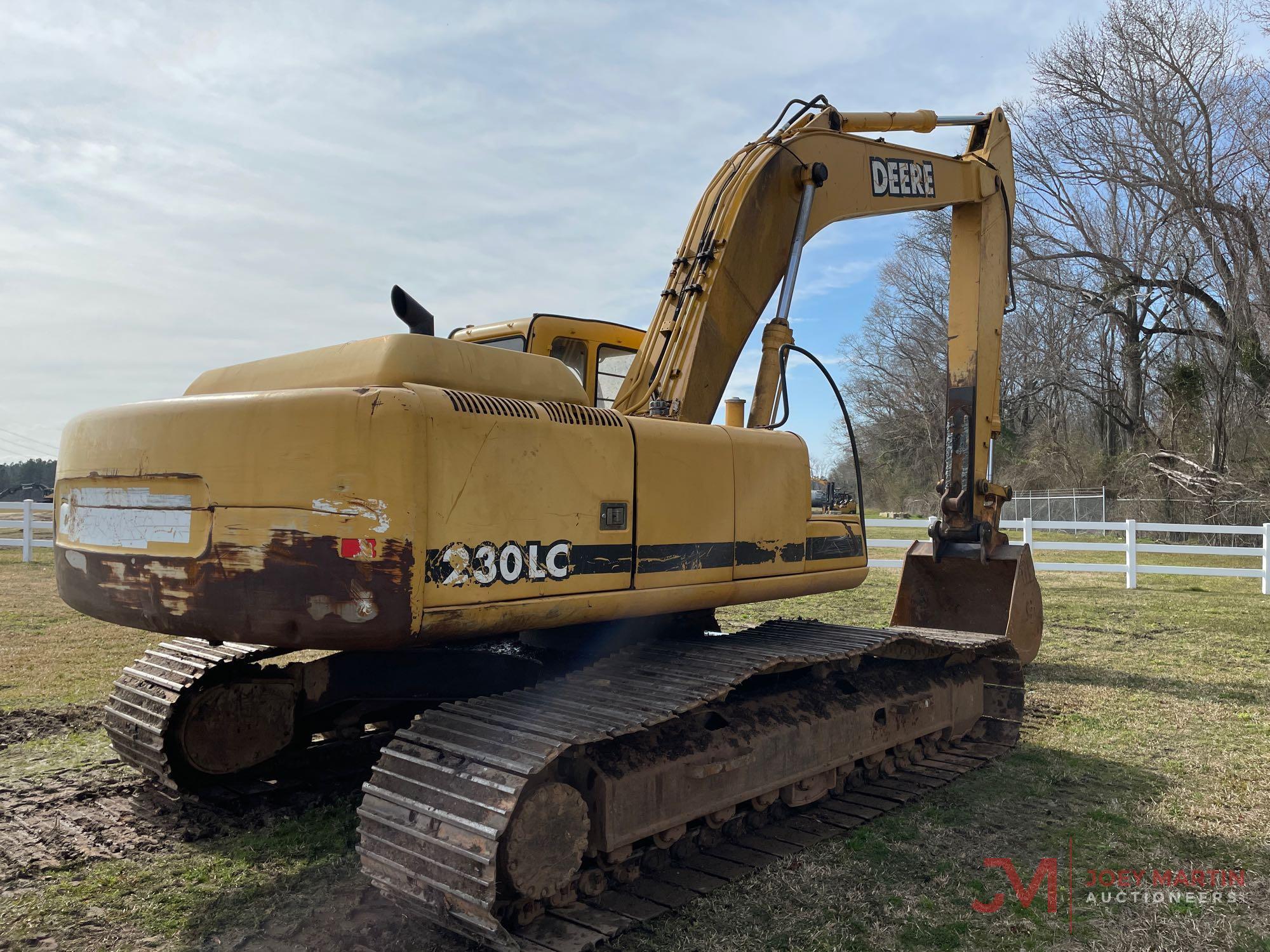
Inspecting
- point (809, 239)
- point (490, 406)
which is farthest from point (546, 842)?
point (809, 239)

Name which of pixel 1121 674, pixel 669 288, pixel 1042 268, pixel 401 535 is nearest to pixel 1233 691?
pixel 1121 674

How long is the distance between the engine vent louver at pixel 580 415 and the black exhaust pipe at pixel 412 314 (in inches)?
22.6

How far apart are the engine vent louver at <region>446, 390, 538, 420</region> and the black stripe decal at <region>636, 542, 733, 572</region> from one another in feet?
2.67

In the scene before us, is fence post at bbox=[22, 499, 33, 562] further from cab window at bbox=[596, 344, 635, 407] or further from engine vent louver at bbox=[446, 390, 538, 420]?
engine vent louver at bbox=[446, 390, 538, 420]

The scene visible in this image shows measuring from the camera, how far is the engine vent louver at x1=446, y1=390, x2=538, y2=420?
354 centimetres

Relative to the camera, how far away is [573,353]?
5641 millimetres

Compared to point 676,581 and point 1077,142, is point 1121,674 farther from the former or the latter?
point 1077,142

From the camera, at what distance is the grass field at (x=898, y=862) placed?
11.7ft

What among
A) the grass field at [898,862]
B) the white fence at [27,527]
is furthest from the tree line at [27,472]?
the grass field at [898,862]

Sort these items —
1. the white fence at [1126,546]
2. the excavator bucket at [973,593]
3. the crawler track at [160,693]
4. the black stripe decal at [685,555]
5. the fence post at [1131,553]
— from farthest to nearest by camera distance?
the fence post at [1131,553] → the white fence at [1126,546] → the excavator bucket at [973,593] → the crawler track at [160,693] → the black stripe decal at [685,555]

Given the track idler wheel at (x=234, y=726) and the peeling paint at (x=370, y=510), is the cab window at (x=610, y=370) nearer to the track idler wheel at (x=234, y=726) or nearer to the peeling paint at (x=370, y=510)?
the track idler wheel at (x=234, y=726)

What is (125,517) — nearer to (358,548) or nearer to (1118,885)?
(358,548)

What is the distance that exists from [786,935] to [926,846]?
4.01 ft

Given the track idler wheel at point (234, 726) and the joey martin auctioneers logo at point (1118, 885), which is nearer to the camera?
the joey martin auctioneers logo at point (1118, 885)
